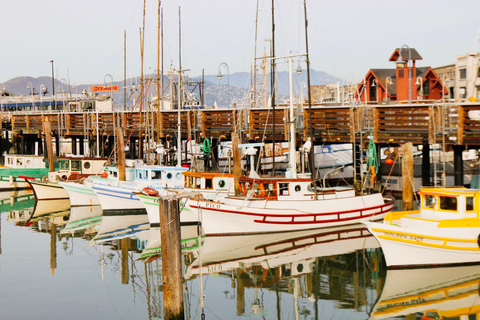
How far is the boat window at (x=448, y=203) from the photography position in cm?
2005

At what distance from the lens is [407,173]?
28.0 meters

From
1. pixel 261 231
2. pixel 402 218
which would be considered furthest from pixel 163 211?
pixel 261 231

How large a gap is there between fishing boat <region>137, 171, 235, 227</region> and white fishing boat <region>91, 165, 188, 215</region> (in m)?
2.32

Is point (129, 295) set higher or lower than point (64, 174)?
lower

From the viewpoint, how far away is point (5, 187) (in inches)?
1870

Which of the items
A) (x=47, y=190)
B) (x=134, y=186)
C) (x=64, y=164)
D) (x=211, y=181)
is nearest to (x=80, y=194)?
(x=47, y=190)

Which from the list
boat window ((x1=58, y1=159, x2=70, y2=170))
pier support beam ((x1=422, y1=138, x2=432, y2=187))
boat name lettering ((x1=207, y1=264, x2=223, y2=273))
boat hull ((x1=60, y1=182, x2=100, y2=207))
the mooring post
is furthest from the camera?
boat window ((x1=58, y1=159, x2=70, y2=170))

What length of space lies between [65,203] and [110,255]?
17.1m

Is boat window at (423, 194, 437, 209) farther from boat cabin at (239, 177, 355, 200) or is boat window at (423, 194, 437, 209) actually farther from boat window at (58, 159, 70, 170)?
boat window at (58, 159, 70, 170)

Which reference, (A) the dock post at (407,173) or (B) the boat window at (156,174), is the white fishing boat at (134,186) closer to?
(B) the boat window at (156,174)

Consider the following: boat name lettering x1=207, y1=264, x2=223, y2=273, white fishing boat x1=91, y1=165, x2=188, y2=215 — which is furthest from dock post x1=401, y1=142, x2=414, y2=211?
white fishing boat x1=91, y1=165, x2=188, y2=215

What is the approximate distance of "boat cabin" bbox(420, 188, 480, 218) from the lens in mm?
19656

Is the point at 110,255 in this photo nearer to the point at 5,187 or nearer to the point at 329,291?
the point at 329,291

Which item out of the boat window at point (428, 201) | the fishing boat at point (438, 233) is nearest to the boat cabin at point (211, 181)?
the fishing boat at point (438, 233)
